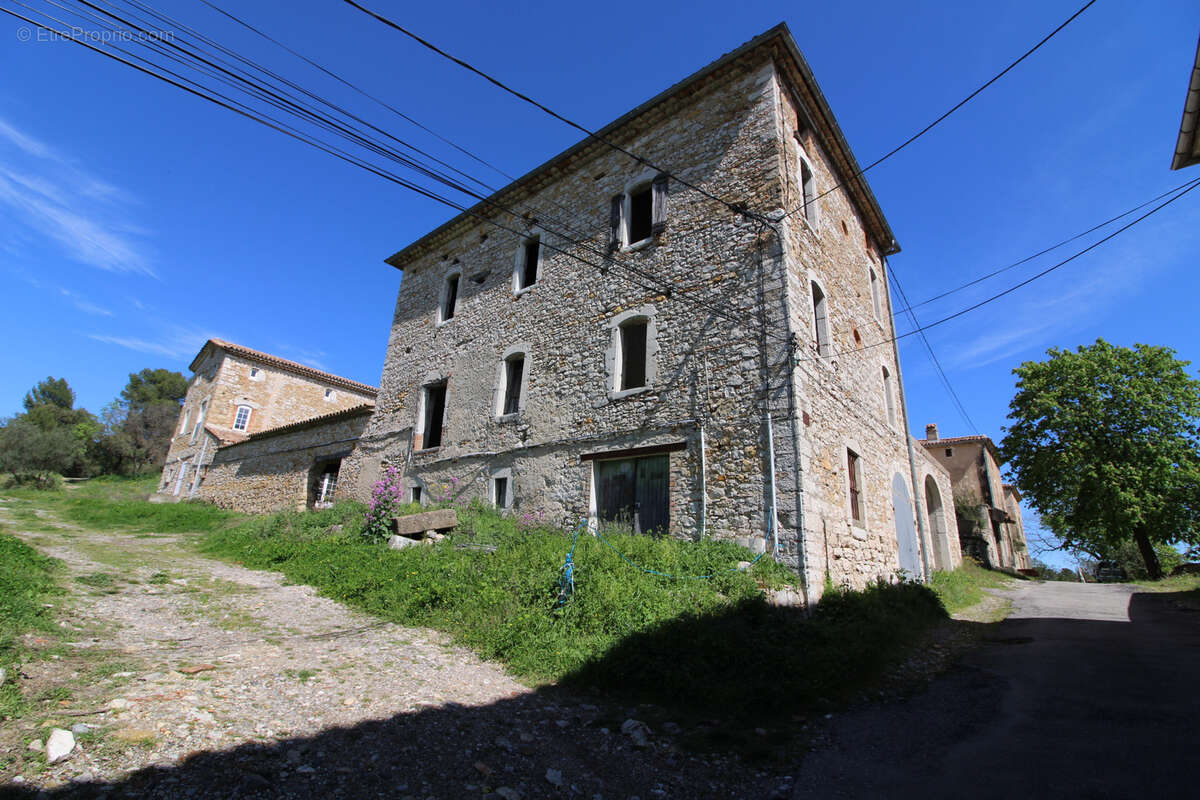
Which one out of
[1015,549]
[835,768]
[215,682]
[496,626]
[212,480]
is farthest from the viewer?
[1015,549]

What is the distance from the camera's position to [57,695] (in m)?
3.43

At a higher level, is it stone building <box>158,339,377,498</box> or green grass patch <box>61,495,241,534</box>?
stone building <box>158,339,377,498</box>

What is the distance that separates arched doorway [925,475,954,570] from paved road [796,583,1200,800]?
8227 mm

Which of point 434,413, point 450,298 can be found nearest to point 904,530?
point 434,413

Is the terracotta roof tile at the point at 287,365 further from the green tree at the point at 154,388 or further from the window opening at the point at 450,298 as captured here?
the green tree at the point at 154,388

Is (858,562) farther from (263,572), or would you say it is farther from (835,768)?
(263,572)

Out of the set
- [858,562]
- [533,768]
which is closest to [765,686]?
[533,768]

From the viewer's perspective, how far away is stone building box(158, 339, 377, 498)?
2319cm

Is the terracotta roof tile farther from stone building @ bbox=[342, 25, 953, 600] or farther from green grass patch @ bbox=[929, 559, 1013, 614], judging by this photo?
green grass patch @ bbox=[929, 559, 1013, 614]

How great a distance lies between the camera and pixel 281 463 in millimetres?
17781

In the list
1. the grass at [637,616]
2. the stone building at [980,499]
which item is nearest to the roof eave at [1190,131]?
the grass at [637,616]

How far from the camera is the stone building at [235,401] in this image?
23188mm

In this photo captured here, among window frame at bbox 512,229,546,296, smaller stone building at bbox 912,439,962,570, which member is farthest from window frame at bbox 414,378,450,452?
smaller stone building at bbox 912,439,962,570

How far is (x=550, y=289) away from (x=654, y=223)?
2871mm
